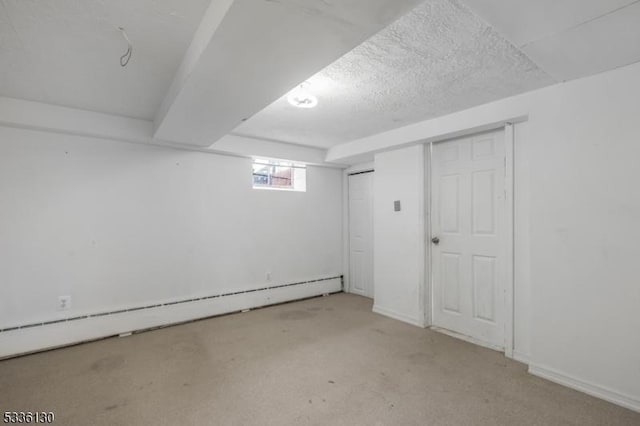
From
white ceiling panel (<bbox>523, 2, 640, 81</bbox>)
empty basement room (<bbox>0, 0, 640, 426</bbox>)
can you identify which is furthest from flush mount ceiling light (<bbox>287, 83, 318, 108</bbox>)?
white ceiling panel (<bbox>523, 2, 640, 81</bbox>)

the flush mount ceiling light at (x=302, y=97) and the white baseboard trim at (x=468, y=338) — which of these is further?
the white baseboard trim at (x=468, y=338)

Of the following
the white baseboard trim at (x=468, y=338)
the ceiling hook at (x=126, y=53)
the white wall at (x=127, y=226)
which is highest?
the ceiling hook at (x=126, y=53)

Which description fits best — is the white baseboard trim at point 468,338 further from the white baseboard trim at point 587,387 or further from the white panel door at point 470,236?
the white baseboard trim at point 587,387

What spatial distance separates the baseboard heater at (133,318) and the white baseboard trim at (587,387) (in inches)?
118

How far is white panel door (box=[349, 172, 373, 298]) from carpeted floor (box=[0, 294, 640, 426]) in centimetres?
151

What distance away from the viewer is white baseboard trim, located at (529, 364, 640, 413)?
6.22 feet

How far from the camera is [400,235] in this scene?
3.65 metres

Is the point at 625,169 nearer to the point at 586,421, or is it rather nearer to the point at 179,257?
the point at 586,421

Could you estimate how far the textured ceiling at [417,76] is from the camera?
1613 millimetres

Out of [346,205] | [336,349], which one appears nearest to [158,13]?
[336,349]

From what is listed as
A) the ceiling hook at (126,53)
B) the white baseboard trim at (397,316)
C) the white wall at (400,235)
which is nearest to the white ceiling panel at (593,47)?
the white wall at (400,235)

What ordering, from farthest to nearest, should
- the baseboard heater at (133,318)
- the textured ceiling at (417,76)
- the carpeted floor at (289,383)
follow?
1. the baseboard heater at (133,318)
2. the carpeted floor at (289,383)
3. the textured ceiling at (417,76)

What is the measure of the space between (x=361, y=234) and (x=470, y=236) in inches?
76.3

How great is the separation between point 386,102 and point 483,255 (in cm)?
179
